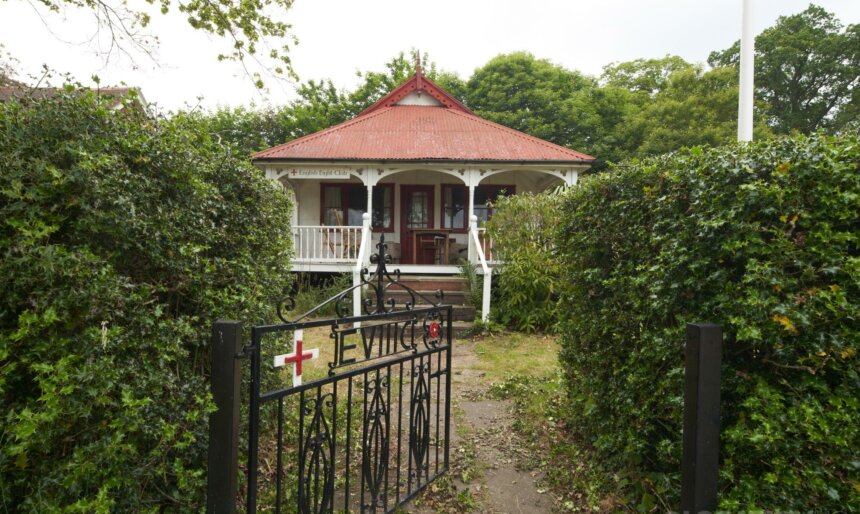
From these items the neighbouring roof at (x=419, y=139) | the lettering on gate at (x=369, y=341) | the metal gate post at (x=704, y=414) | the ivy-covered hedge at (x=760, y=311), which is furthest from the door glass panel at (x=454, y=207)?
the metal gate post at (x=704, y=414)

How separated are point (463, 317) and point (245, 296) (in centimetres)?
656

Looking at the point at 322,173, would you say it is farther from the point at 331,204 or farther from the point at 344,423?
the point at 344,423

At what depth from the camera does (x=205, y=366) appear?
2.26m

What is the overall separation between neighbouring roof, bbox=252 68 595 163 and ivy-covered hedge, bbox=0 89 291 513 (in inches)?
401

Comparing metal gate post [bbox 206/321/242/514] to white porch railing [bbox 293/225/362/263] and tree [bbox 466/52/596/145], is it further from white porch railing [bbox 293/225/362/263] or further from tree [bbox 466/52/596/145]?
tree [bbox 466/52/596/145]

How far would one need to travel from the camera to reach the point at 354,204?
1426 centimetres

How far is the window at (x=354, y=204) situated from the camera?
1416cm

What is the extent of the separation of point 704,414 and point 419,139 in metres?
12.5

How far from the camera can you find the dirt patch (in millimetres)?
2793

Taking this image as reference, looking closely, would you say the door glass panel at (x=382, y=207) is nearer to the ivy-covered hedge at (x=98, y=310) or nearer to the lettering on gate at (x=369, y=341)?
the lettering on gate at (x=369, y=341)

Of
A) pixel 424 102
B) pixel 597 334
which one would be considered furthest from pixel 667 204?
A: pixel 424 102

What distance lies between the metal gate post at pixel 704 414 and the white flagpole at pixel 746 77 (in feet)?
16.6

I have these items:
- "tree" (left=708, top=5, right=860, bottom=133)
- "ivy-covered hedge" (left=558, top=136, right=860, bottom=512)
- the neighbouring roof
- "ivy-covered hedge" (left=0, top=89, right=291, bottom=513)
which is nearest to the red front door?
the neighbouring roof

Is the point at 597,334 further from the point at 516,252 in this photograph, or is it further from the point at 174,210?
the point at 516,252
